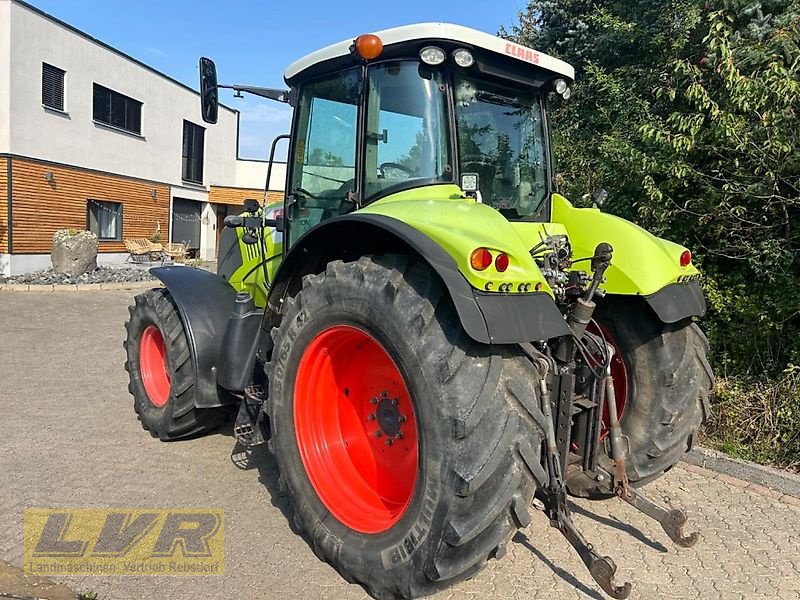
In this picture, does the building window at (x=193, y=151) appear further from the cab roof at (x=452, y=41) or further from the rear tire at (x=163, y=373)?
the cab roof at (x=452, y=41)

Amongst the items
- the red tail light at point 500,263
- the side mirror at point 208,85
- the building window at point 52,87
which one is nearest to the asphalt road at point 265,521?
the red tail light at point 500,263

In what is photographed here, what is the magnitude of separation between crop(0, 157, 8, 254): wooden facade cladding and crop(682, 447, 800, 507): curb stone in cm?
1575

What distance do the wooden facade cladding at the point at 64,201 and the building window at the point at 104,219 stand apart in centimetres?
15

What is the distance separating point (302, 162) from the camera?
391 centimetres

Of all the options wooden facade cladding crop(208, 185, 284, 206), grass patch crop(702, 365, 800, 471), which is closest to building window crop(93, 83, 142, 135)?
wooden facade cladding crop(208, 185, 284, 206)

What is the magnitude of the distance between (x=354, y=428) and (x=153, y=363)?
2.28 m

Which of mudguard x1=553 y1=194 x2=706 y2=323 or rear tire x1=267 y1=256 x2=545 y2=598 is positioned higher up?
mudguard x1=553 y1=194 x2=706 y2=323

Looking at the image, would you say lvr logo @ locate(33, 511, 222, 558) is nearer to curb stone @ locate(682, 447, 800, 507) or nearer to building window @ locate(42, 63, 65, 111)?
curb stone @ locate(682, 447, 800, 507)

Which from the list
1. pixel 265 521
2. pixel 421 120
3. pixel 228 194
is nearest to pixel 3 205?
pixel 228 194

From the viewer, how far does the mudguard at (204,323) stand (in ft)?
13.3

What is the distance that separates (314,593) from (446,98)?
2388mm

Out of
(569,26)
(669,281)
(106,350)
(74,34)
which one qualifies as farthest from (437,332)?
(74,34)

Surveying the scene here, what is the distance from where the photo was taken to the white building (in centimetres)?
1501

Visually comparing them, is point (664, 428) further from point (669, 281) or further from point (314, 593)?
point (314, 593)
